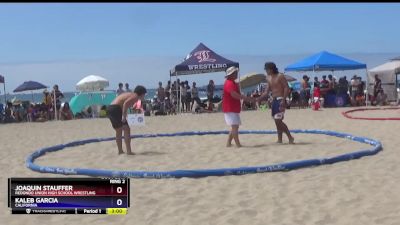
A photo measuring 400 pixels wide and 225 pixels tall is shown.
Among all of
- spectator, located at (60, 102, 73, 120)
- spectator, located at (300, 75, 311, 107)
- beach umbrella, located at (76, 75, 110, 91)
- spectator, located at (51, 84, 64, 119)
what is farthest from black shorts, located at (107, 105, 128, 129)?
beach umbrella, located at (76, 75, 110, 91)

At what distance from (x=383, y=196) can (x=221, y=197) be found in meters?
1.73

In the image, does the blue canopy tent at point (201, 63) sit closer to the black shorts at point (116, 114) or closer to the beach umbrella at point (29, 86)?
the beach umbrella at point (29, 86)

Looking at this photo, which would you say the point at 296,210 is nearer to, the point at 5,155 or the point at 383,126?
the point at 5,155

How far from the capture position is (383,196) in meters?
5.31

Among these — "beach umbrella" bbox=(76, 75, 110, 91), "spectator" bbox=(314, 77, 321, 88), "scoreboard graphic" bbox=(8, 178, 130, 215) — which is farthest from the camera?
"beach umbrella" bbox=(76, 75, 110, 91)

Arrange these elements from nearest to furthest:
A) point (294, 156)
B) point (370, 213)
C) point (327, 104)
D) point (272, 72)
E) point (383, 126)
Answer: point (370, 213)
point (294, 156)
point (272, 72)
point (383, 126)
point (327, 104)

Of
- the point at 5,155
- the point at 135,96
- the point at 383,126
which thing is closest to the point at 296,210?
the point at 135,96

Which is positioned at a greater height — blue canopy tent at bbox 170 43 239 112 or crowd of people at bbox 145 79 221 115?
blue canopy tent at bbox 170 43 239 112

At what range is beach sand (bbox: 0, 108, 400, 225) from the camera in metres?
4.84

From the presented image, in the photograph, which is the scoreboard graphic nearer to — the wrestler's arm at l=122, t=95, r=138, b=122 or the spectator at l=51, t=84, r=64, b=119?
the wrestler's arm at l=122, t=95, r=138, b=122

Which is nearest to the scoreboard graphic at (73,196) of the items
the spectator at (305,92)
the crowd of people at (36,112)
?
the crowd of people at (36,112)

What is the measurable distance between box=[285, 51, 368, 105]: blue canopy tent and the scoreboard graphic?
18641 millimetres

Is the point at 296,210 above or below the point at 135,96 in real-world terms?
below

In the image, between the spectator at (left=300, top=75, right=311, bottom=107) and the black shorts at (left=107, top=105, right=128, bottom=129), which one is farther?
the spectator at (left=300, top=75, right=311, bottom=107)
